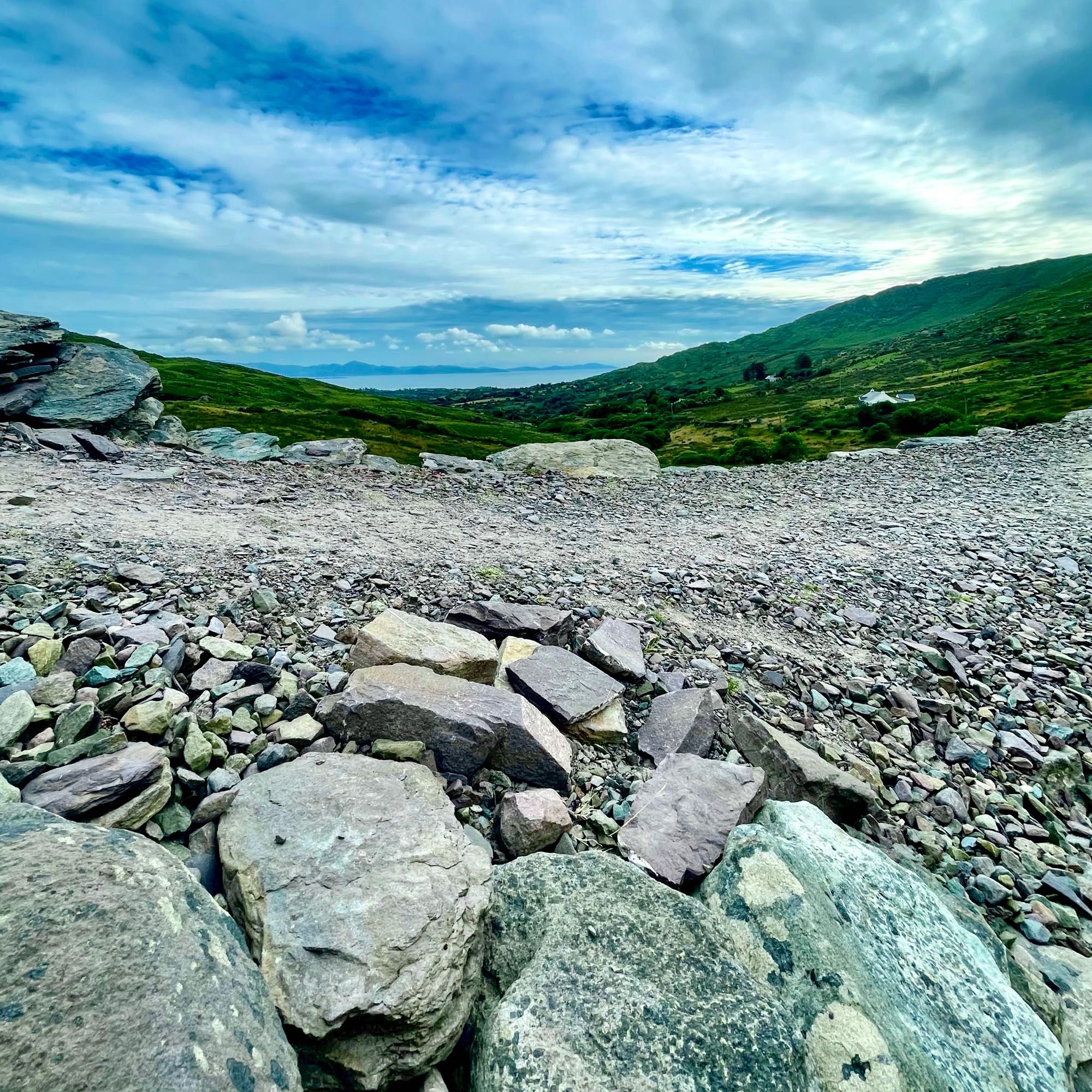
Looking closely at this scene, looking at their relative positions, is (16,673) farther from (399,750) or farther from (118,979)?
(118,979)

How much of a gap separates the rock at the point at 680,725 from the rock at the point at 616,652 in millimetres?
637

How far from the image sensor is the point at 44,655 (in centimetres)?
659

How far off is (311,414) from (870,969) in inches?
2678

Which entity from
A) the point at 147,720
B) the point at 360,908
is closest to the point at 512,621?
the point at 147,720

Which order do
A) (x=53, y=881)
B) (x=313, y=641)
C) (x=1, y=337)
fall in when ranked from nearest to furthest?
(x=53, y=881)
(x=313, y=641)
(x=1, y=337)

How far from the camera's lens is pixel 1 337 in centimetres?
2409

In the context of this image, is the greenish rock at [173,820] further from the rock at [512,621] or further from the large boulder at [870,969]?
the rock at [512,621]

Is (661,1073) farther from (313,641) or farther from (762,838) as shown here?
(313,641)

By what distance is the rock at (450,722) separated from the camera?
6445mm

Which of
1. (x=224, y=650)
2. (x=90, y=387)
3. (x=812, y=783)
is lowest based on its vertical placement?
(x=812, y=783)

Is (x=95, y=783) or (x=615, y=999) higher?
(x=95, y=783)

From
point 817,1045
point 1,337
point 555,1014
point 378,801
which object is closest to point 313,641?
point 378,801

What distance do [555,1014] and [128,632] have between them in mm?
6600

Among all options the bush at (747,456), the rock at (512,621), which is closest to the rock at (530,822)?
the rock at (512,621)
